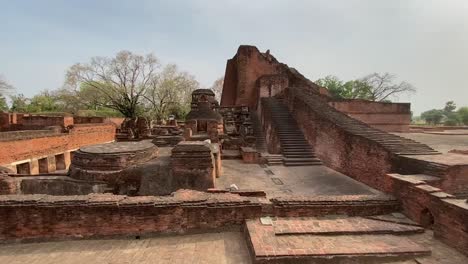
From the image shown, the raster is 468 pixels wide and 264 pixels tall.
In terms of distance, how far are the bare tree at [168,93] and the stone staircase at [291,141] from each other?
20.7 m

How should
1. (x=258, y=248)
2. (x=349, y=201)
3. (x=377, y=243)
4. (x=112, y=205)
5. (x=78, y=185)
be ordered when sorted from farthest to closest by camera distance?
(x=78, y=185) → (x=349, y=201) → (x=112, y=205) → (x=377, y=243) → (x=258, y=248)

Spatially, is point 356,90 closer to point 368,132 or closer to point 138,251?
point 368,132

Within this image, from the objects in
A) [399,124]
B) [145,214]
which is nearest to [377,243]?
[145,214]

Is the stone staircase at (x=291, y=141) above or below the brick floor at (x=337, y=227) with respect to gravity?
above

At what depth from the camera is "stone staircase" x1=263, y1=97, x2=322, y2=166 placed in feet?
33.8

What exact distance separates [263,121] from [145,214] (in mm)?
11098

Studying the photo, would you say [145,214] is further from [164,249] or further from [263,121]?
[263,121]

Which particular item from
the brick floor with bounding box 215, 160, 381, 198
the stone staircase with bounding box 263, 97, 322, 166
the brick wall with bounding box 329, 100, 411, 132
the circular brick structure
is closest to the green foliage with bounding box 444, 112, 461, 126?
the brick wall with bounding box 329, 100, 411, 132

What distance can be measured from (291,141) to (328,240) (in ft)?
26.0

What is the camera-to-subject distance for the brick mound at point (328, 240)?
339 cm

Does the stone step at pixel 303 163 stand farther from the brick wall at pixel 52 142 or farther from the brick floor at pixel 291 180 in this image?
the brick wall at pixel 52 142

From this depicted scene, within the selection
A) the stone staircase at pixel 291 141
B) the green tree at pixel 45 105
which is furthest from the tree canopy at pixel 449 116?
the green tree at pixel 45 105

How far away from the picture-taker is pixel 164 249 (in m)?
3.90

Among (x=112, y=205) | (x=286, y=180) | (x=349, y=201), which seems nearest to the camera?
(x=112, y=205)
